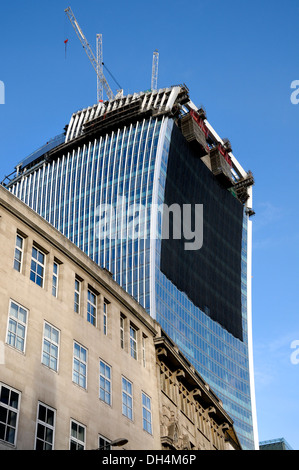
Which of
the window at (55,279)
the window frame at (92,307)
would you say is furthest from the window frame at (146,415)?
the window at (55,279)

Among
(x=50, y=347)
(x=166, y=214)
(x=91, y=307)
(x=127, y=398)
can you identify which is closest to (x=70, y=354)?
(x=50, y=347)

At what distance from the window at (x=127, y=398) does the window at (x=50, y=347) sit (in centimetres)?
826

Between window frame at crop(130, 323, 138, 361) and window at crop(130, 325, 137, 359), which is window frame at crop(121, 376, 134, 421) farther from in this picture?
window at crop(130, 325, 137, 359)

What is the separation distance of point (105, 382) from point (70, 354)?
440 cm

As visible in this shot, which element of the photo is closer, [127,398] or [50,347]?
[50,347]

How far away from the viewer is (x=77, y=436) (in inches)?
1489

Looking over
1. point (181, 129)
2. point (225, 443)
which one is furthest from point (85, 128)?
point (225, 443)

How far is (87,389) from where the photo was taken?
4044cm

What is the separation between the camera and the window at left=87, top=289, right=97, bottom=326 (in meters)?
44.7

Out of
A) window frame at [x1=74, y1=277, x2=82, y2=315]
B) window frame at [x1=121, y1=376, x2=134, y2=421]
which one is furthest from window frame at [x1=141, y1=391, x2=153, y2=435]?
window frame at [x1=74, y1=277, x2=82, y2=315]

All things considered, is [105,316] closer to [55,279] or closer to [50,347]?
[55,279]

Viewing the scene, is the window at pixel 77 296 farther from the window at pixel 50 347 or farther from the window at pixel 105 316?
the window at pixel 50 347

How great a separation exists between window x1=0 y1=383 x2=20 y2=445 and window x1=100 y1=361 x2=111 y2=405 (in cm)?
939

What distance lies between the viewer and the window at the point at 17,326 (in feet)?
116
